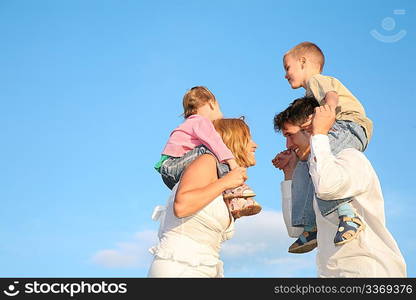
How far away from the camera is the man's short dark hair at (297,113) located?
6.88 meters

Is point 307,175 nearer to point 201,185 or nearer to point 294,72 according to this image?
point 201,185

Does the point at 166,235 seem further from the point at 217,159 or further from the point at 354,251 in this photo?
the point at 354,251

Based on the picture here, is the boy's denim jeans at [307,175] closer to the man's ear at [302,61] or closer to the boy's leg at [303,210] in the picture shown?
the boy's leg at [303,210]

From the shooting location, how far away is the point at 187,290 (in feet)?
17.5

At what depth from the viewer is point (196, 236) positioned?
5758 millimetres

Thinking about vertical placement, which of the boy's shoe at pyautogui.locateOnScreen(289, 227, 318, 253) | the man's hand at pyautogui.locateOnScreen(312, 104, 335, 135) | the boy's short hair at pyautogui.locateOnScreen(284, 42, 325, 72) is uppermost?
the boy's short hair at pyautogui.locateOnScreen(284, 42, 325, 72)

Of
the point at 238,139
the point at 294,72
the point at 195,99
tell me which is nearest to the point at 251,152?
the point at 238,139

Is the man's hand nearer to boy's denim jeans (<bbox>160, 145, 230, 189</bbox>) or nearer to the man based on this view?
the man

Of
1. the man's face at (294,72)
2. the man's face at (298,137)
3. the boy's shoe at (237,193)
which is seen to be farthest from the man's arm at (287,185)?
the man's face at (294,72)

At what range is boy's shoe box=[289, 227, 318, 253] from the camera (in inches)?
268

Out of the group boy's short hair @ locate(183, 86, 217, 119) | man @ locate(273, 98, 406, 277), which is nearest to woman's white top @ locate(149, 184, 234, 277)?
man @ locate(273, 98, 406, 277)

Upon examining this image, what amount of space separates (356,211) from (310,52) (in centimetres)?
332

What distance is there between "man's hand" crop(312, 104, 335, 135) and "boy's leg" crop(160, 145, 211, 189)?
1330 millimetres

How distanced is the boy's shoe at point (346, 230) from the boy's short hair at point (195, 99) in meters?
2.67
